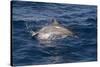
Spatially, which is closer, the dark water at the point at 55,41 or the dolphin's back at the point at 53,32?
the dark water at the point at 55,41

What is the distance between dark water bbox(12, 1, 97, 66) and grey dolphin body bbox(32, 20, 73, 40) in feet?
0.14

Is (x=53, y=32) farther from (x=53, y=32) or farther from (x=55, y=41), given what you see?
(x=55, y=41)

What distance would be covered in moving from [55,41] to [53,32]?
10cm

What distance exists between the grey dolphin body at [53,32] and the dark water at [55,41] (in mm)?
43

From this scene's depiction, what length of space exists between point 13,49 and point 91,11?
1.03 meters

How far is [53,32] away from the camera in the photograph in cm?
267

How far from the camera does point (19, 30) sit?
2521 mm

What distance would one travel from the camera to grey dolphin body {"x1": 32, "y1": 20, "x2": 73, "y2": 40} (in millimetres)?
2613

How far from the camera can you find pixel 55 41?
2.66m

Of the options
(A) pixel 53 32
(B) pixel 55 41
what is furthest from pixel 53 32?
(B) pixel 55 41

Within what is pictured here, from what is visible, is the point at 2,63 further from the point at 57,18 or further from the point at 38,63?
the point at 57,18

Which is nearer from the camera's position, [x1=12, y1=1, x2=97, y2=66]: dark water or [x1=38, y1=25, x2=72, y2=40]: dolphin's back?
[x1=12, y1=1, x2=97, y2=66]: dark water

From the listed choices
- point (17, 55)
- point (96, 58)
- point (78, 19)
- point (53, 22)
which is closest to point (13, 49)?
point (17, 55)

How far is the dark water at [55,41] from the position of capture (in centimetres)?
252
